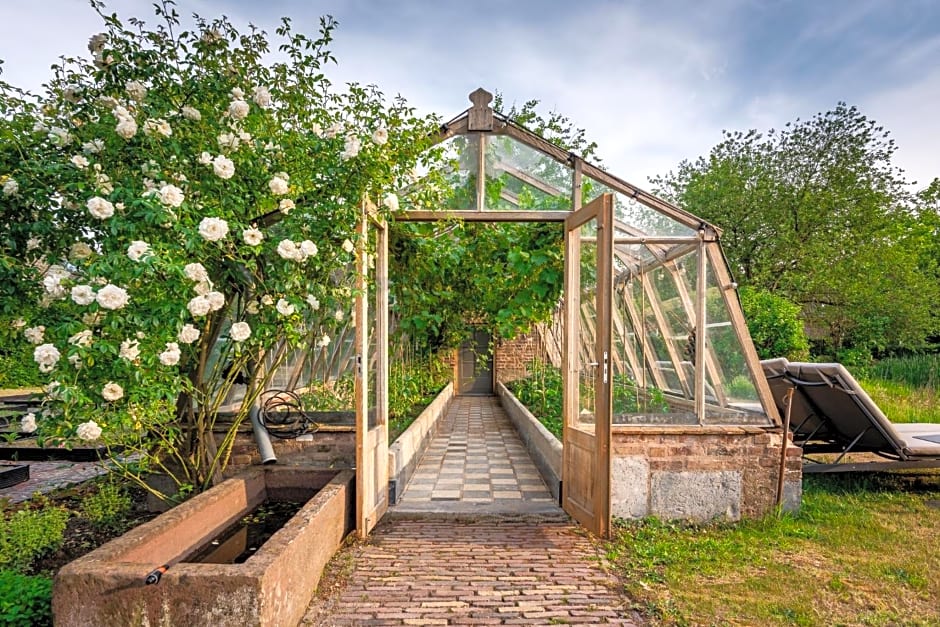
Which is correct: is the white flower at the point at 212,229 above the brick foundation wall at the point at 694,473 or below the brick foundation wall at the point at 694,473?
above

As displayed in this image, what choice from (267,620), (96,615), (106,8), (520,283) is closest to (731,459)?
(520,283)

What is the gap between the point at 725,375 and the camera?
13.9 feet

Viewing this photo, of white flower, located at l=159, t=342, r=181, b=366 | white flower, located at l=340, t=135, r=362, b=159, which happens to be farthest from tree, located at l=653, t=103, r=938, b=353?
white flower, located at l=159, t=342, r=181, b=366

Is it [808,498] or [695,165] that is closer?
[808,498]

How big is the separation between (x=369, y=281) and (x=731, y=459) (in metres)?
3.24

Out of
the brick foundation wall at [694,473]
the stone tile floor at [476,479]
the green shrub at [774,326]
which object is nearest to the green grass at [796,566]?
the brick foundation wall at [694,473]

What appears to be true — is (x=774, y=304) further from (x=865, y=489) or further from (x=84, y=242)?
(x=84, y=242)

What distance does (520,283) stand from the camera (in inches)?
247

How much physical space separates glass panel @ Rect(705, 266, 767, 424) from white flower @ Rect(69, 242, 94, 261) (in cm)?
456

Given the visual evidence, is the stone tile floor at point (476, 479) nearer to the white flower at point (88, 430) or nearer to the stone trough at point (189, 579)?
the stone trough at point (189, 579)

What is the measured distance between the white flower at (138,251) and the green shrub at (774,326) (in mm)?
12941

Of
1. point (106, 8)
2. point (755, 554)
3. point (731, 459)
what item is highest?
point (106, 8)

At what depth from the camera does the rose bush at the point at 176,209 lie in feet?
8.59

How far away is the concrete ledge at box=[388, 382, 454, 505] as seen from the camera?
4254 millimetres
